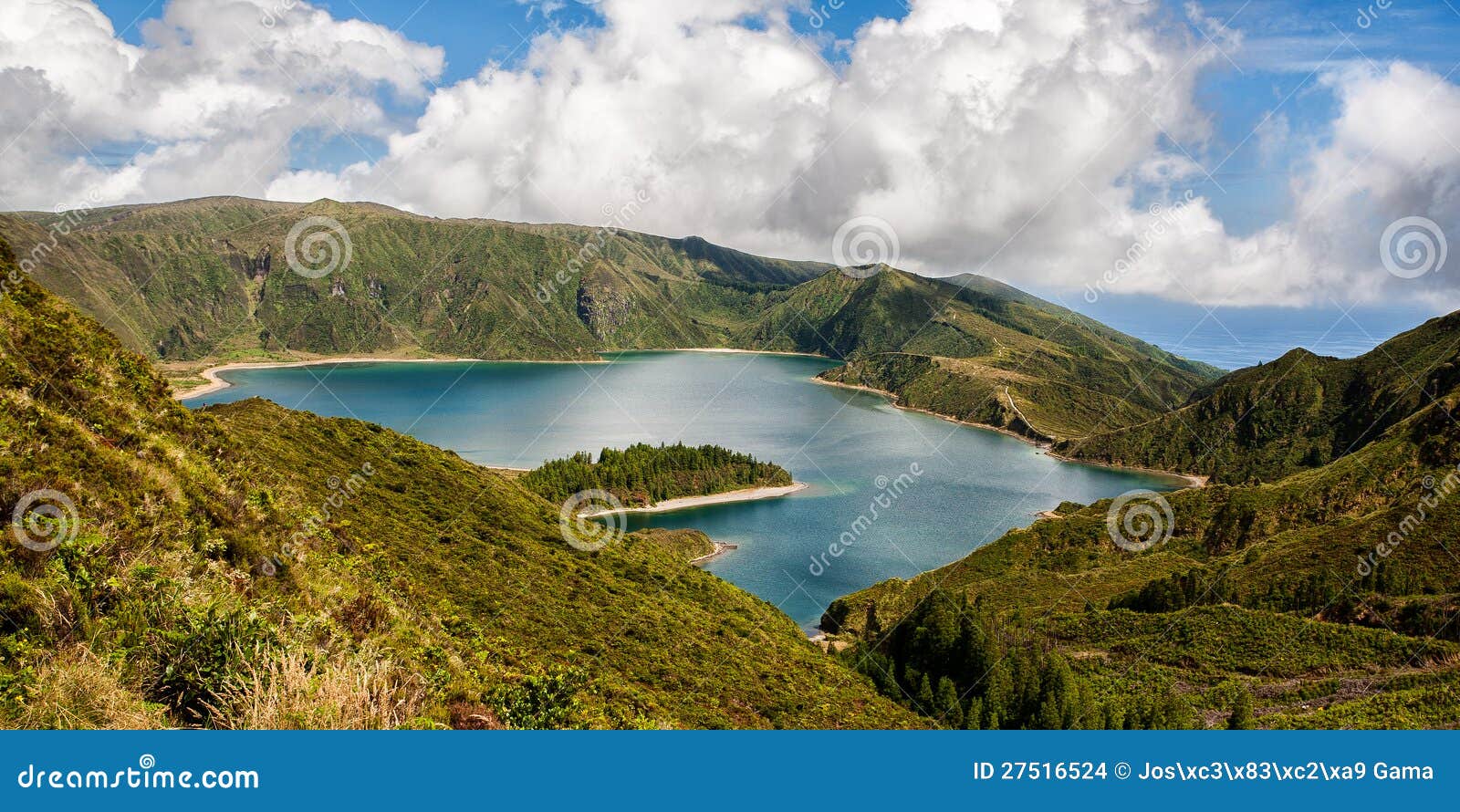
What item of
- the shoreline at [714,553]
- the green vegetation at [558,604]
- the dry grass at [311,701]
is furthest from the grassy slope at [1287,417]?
the dry grass at [311,701]

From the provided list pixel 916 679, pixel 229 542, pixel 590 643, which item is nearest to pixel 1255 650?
pixel 916 679

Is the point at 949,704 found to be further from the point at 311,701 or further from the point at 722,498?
the point at 722,498

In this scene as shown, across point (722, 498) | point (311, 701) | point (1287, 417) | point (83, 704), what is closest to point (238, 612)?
point (83, 704)

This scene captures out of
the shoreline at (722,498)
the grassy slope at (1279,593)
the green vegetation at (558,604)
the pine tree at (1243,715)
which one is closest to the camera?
the green vegetation at (558,604)

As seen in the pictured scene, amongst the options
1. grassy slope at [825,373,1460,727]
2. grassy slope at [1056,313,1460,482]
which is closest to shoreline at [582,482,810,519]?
grassy slope at [825,373,1460,727]

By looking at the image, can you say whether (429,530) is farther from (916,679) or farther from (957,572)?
(957,572)

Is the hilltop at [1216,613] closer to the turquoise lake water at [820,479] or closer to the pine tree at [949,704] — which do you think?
the pine tree at [949,704]
